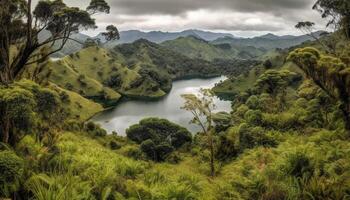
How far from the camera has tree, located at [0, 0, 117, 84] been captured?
1930cm

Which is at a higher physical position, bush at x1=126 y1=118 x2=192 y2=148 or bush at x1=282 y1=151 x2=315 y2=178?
bush at x1=282 y1=151 x2=315 y2=178

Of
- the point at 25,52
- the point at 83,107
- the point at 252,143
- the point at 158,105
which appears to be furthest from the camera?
the point at 158,105

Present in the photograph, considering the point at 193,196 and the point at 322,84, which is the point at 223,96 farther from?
the point at 193,196

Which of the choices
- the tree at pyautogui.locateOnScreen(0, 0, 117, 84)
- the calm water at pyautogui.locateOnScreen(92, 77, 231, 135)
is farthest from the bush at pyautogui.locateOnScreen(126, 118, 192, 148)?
the tree at pyautogui.locateOnScreen(0, 0, 117, 84)

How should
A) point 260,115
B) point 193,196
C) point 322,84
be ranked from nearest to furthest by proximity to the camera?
point 193,196 → point 322,84 → point 260,115

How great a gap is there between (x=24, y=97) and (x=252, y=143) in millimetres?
36286

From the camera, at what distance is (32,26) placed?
2181 centimetres

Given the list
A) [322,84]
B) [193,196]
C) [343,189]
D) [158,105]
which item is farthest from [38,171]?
[158,105]

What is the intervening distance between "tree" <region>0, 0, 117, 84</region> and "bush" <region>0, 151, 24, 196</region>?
5.63 meters

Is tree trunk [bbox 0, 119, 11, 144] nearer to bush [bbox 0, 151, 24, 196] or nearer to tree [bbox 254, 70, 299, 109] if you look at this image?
bush [bbox 0, 151, 24, 196]

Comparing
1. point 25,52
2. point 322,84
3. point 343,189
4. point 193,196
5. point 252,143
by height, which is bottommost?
point 252,143

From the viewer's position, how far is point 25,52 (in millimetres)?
Result: 19359

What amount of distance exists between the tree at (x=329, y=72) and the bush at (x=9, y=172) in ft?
71.6

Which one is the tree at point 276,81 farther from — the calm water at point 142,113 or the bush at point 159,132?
the calm water at point 142,113
